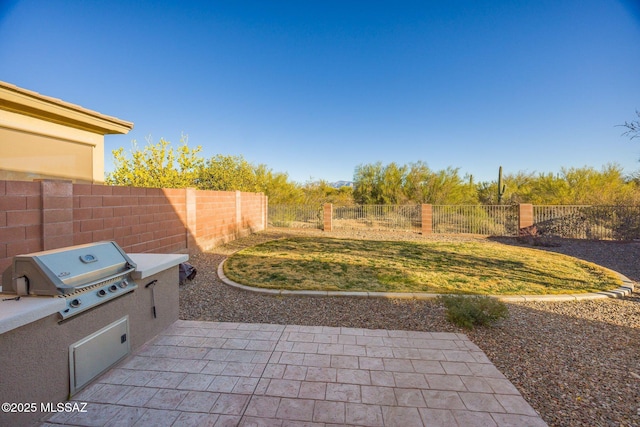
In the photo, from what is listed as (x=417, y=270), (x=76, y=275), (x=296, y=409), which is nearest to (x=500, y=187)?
(x=417, y=270)

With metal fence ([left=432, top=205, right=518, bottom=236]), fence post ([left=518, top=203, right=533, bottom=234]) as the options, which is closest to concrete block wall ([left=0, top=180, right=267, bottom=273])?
metal fence ([left=432, top=205, right=518, bottom=236])

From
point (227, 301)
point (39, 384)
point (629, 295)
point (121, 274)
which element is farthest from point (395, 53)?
point (39, 384)

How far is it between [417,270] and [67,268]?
6353 mm

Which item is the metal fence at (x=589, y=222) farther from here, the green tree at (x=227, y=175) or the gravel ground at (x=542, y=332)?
the green tree at (x=227, y=175)

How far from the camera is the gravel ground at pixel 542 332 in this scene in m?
2.24

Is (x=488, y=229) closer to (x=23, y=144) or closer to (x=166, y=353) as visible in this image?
(x=166, y=353)

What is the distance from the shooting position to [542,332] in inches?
140

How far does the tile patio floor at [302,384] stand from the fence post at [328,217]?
1264 cm

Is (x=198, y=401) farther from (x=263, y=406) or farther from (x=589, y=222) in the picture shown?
(x=589, y=222)

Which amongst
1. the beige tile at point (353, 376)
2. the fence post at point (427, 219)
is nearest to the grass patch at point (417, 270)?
the beige tile at point (353, 376)

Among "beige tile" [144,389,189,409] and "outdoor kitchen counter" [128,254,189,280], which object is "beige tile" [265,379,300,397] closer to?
"beige tile" [144,389,189,409]

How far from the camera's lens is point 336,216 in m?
16.9

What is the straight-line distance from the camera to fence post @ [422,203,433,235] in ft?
48.1

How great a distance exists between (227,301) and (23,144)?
5976 mm
